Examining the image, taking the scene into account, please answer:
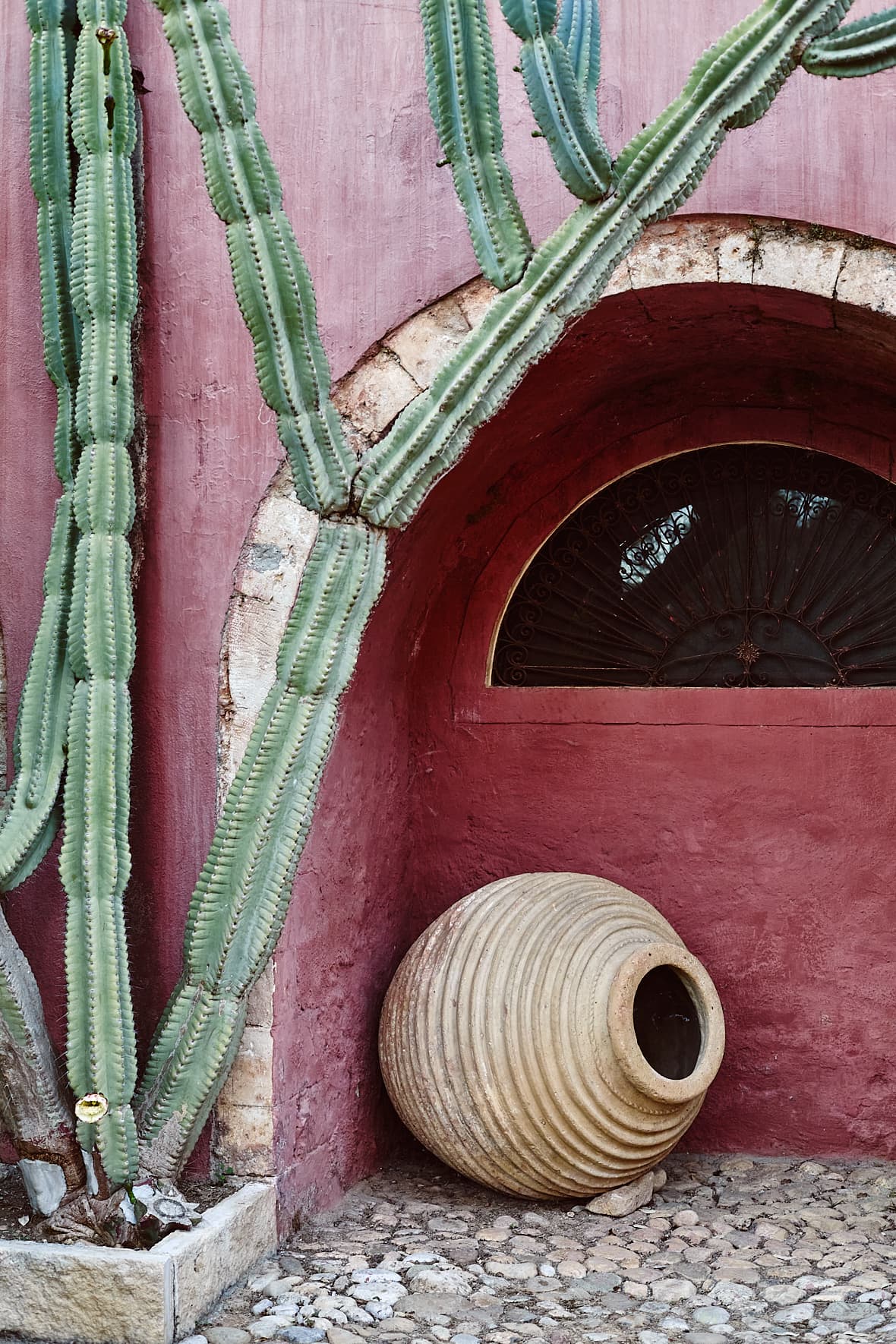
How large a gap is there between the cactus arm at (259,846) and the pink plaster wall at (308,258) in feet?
1.03

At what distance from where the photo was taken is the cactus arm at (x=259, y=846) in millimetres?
3184

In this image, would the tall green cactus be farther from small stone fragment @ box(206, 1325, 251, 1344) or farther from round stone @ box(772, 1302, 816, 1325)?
round stone @ box(772, 1302, 816, 1325)

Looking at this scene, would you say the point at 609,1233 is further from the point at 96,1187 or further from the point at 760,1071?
the point at 96,1187

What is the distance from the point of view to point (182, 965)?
136 inches

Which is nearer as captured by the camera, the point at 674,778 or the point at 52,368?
the point at 52,368

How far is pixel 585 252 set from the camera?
306cm

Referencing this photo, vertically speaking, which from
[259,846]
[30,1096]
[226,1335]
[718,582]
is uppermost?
[718,582]

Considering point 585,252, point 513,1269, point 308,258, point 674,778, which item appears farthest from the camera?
point 674,778

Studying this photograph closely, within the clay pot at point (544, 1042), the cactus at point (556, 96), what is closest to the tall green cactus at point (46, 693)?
the clay pot at point (544, 1042)

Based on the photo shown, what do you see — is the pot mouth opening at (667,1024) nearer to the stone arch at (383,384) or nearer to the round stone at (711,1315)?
the round stone at (711,1315)

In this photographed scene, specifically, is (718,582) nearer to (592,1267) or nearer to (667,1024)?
(667,1024)

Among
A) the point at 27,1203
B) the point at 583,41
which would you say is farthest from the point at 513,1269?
the point at 583,41

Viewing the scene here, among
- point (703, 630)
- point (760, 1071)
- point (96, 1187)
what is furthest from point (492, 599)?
point (96, 1187)

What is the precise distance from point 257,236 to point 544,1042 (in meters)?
2.28
